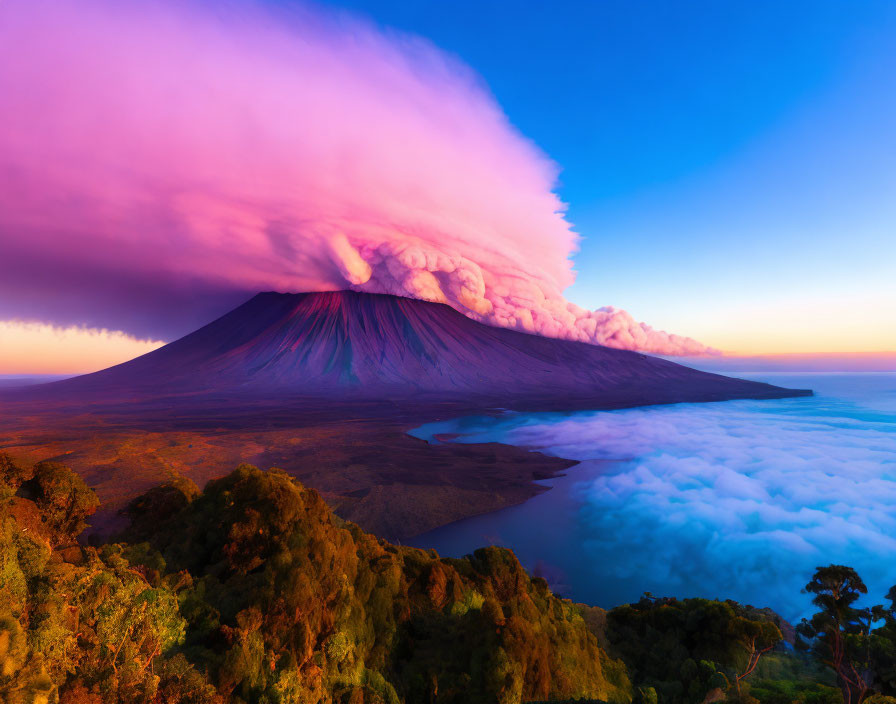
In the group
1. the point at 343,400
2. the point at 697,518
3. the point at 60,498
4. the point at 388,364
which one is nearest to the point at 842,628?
the point at 60,498

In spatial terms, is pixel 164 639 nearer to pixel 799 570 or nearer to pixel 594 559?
pixel 594 559

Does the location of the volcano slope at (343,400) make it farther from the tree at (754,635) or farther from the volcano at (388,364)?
the tree at (754,635)

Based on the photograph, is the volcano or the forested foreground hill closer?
the forested foreground hill

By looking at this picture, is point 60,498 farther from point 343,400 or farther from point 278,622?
point 343,400

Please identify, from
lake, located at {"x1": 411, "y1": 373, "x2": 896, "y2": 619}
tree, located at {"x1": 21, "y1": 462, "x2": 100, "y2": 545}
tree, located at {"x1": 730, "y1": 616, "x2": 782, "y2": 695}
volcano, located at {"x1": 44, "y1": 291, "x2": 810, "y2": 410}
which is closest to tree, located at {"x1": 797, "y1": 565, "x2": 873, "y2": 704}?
tree, located at {"x1": 730, "y1": 616, "x2": 782, "y2": 695}

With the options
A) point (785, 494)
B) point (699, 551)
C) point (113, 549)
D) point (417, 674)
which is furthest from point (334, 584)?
point (785, 494)

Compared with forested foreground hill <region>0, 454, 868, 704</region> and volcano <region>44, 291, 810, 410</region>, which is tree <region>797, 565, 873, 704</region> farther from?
volcano <region>44, 291, 810, 410</region>
